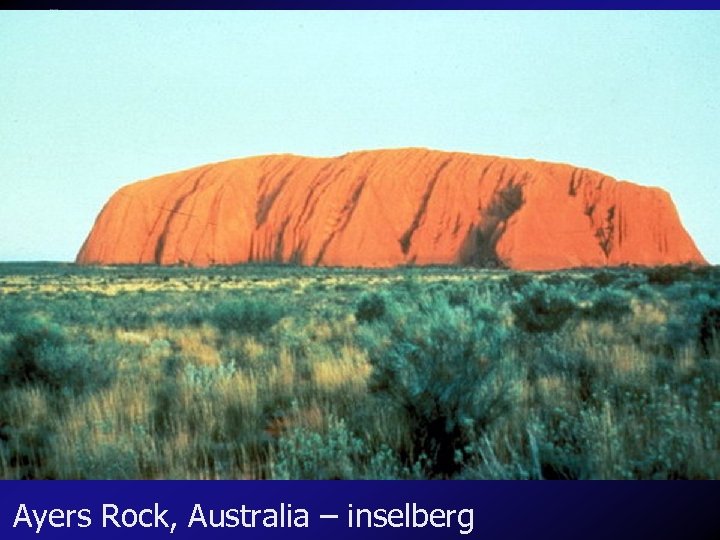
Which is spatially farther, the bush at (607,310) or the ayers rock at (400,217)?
the ayers rock at (400,217)

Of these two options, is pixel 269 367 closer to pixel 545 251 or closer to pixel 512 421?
pixel 512 421

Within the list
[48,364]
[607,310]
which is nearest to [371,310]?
[607,310]

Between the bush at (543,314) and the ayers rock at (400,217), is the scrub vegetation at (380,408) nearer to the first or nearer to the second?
the bush at (543,314)

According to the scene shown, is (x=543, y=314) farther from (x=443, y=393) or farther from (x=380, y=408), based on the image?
(x=443, y=393)

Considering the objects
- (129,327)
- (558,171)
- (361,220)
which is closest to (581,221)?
(558,171)

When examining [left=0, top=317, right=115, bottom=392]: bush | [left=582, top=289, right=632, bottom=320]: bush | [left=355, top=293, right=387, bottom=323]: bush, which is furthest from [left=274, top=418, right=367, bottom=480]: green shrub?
[left=582, top=289, right=632, bottom=320]: bush

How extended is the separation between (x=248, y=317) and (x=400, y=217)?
54225mm

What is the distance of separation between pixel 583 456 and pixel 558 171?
67.8m

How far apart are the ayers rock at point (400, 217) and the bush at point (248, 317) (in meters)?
47.1

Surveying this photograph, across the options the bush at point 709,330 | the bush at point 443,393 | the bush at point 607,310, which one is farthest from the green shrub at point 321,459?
the bush at point 607,310

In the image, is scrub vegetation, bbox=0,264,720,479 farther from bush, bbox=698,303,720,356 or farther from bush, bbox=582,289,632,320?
bush, bbox=582,289,632,320

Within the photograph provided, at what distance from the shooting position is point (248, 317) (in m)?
9.88

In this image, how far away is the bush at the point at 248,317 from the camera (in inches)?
383

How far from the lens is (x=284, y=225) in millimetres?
67250
